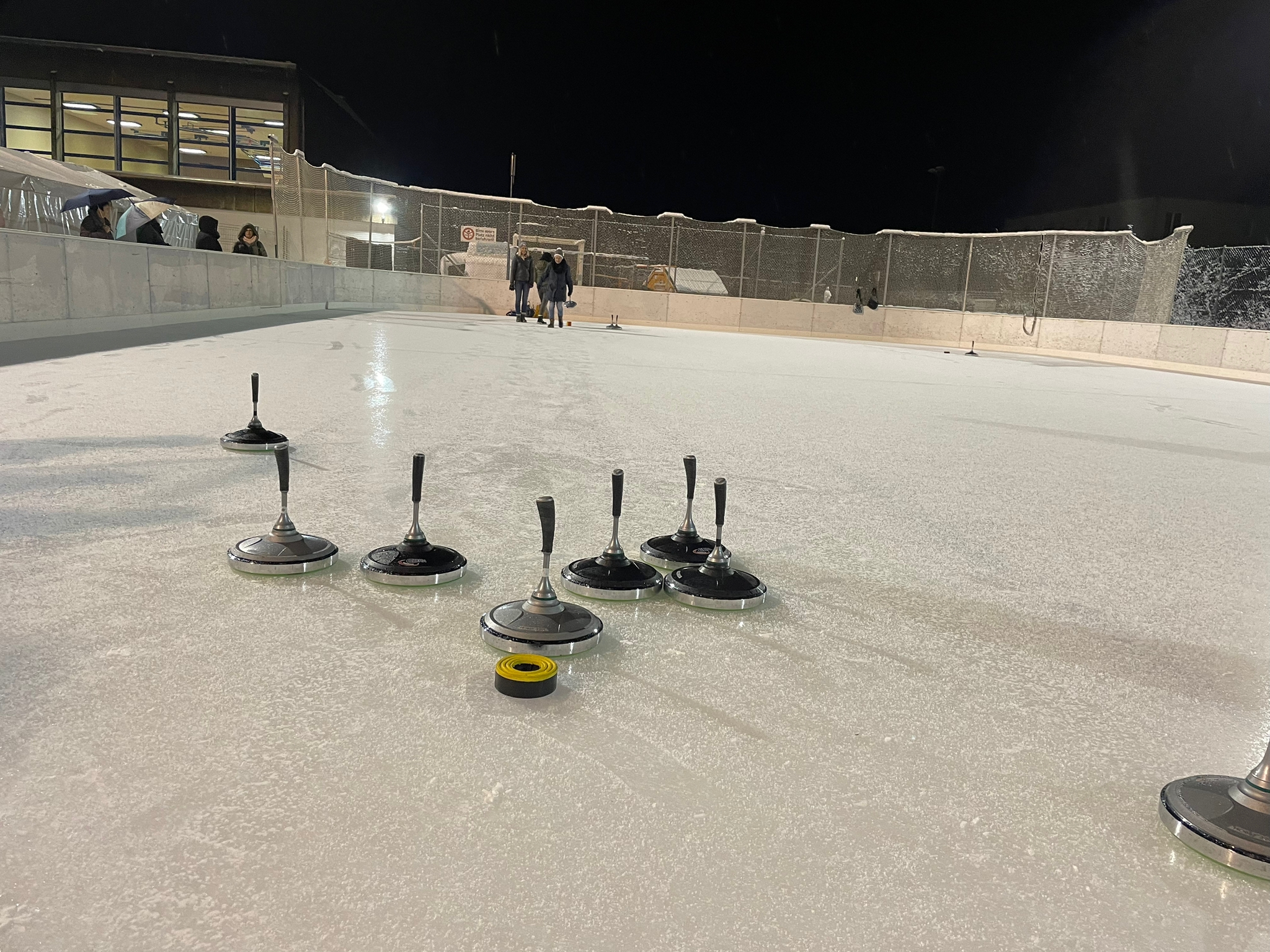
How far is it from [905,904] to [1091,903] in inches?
13.5

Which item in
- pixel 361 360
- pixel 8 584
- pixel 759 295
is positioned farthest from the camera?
Result: pixel 759 295

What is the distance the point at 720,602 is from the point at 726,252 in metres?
28.0

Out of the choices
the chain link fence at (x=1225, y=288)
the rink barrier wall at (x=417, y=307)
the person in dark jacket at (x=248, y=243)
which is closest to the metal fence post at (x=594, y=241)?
the rink barrier wall at (x=417, y=307)

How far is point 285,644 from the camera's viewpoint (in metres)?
2.38

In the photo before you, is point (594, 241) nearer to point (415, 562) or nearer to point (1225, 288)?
point (1225, 288)

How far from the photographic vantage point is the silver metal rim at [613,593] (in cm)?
288

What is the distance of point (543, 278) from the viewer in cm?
2219

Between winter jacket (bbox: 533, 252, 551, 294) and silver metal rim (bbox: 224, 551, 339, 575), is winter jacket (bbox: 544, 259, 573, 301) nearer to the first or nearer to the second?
winter jacket (bbox: 533, 252, 551, 294)

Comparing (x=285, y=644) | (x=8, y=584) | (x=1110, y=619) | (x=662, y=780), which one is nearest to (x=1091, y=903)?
(x=662, y=780)

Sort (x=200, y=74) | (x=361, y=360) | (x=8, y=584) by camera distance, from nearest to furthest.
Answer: (x=8, y=584) < (x=361, y=360) < (x=200, y=74)

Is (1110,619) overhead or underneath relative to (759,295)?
underneath

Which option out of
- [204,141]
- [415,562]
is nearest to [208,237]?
[415,562]

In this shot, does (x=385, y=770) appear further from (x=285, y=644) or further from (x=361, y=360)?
(x=361, y=360)

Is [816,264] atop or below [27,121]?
below
